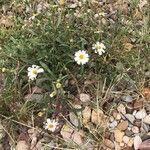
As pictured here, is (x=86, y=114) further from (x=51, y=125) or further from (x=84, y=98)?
(x=51, y=125)

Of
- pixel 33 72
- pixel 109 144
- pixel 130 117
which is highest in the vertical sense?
pixel 33 72

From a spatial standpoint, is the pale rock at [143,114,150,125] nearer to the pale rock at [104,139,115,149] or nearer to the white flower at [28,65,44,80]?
the pale rock at [104,139,115,149]

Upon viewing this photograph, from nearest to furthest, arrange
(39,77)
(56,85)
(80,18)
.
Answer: (56,85), (39,77), (80,18)

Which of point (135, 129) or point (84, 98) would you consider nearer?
point (135, 129)

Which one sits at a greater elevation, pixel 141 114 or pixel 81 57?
pixel 81 57

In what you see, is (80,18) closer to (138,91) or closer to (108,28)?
(108,28)

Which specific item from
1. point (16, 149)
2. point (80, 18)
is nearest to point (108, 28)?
point (80, 18)

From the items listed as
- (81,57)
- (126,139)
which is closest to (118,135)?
(126,139)

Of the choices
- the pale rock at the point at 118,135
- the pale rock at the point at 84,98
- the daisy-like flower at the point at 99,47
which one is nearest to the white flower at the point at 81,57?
the daisy-like flower at the point at 99,47
